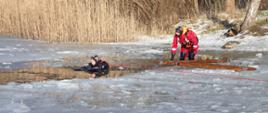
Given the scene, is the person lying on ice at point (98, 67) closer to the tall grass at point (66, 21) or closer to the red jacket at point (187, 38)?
the red jacket at point (187, 38)

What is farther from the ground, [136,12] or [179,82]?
[136,12]

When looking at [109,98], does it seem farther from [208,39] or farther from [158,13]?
[158,13]

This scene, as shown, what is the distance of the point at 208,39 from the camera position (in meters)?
23.5

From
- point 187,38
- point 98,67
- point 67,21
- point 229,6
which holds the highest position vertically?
point 229,6

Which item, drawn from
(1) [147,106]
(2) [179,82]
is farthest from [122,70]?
(1) [147,106]

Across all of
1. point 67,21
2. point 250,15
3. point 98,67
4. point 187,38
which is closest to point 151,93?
point 98,67

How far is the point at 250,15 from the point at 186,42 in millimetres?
7732

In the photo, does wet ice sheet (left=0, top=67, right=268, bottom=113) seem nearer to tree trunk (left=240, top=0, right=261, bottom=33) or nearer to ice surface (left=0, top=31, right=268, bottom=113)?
ice surface (left=0, top=31, right=268, bottom=113)

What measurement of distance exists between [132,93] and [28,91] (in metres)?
2.02

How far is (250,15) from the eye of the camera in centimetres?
2289

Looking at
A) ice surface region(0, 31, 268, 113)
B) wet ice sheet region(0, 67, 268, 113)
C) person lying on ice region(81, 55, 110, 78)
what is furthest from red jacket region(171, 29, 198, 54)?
wet ice sheet region(0, 67, 268, 113)

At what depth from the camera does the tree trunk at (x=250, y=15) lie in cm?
2286

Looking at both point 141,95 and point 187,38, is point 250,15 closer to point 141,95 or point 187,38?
point 187,38

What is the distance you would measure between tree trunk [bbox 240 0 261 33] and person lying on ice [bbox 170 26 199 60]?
760 centimetres
